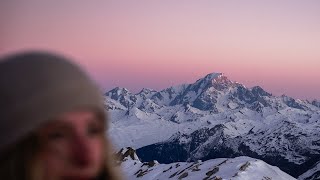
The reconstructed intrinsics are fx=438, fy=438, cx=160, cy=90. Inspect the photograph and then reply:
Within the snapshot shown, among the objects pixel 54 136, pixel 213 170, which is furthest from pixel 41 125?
pixel 213 170

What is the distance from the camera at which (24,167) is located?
161 cm

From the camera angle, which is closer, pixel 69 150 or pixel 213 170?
pixel 69 150

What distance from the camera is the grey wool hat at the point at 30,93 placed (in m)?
1.65

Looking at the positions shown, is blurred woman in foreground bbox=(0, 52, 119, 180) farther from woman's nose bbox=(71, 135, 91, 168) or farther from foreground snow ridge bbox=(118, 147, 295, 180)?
foreground snow ridge bbox=(118, 147, 295, 180)

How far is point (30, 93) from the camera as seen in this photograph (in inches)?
65.9

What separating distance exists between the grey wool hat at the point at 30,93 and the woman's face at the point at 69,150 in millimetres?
52

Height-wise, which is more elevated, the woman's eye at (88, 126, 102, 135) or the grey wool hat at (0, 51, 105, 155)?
the grey wool hat at (0, 51, 105, 155)

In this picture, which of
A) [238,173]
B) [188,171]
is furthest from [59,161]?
[188,171]

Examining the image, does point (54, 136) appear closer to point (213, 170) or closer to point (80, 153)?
point (80, 153)

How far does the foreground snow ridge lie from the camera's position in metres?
44.3

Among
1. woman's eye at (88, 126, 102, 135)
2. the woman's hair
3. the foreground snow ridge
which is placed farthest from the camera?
the foreground snow ridge

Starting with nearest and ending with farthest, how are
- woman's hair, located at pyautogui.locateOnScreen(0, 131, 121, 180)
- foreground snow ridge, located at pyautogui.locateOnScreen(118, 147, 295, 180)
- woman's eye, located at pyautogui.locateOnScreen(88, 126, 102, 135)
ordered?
woman's hair, located at pyautogui.locateOnScreen(0, 131, 121, 180) < woman's eye, located at pyautogui.locateOnScreen(88, 126, 102, 135) < foreground snow ridge, located at pyautogui.locateOnScreen(118, 147, 295, 180)

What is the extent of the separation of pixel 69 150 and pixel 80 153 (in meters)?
0.05

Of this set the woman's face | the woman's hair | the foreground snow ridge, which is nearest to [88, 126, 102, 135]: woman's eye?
the woman's face
